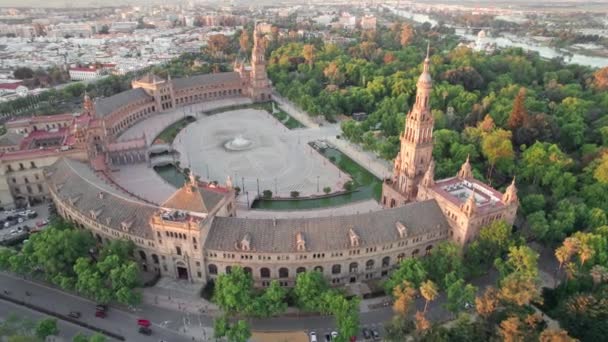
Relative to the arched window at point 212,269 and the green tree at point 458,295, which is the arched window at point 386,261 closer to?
the green tree at point 458,295

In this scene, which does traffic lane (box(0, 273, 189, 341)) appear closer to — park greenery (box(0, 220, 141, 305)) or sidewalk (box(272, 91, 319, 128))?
park greenery (box(0, 220, 141, 305))

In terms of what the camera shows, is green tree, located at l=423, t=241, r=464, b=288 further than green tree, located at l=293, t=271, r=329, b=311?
Yes

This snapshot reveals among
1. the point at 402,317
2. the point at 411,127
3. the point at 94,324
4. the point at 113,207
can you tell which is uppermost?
the point at 411,127

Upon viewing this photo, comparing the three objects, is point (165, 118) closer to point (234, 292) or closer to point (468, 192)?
point (234, 292)

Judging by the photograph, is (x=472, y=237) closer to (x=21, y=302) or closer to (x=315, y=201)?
(x=315, y=201)

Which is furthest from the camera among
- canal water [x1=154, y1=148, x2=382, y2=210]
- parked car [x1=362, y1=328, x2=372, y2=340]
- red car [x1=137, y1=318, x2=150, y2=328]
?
canal water [x1=154, y1=148, x2=382, y2=210]

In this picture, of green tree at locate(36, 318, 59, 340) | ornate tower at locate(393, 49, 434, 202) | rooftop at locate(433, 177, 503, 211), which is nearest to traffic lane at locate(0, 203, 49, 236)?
green tree at locate(36, 318, 59, 340)

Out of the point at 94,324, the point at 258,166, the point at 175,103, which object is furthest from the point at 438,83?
the point at 94,324
